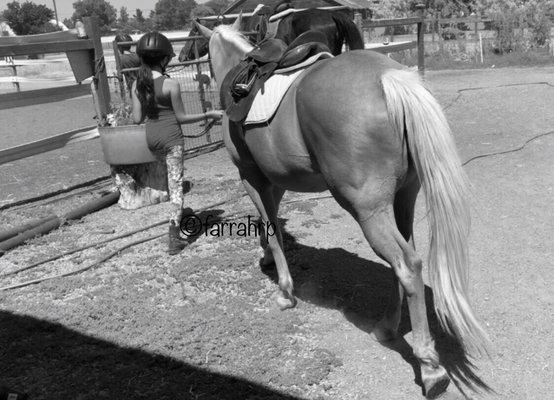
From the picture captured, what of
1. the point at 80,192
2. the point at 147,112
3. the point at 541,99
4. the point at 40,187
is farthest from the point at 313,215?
the point at 541,99

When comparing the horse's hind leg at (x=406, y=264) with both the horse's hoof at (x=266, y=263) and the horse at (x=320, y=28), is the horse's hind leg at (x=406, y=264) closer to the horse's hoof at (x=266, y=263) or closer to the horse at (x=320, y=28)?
the horse's hoof at (x=266, y=263)

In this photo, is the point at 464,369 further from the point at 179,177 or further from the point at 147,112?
the point at 147,112

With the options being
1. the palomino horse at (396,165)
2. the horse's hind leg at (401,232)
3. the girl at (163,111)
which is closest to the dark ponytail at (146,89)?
the girl at (163,111)

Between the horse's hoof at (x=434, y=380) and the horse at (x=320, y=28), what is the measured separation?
490 centimetres

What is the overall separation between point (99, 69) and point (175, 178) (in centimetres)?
286

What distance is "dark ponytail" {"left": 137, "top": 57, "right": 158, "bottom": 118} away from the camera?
4.69 metres

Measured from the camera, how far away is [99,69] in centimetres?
711

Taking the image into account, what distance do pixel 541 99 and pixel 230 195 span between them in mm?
7113

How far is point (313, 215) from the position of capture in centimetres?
572

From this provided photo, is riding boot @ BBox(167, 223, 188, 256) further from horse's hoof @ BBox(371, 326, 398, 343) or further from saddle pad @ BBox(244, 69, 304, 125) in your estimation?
horse's hoof @ BBox(371, 326, 398, 343)

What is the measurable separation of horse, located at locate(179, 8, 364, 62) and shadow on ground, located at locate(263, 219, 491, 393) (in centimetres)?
314

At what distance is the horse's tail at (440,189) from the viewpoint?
8.75 ft

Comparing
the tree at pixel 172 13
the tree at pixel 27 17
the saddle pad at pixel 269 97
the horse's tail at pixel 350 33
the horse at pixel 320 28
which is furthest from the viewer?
the tree at pixel 172 13

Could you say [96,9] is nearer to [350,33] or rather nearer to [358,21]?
[358,21]
